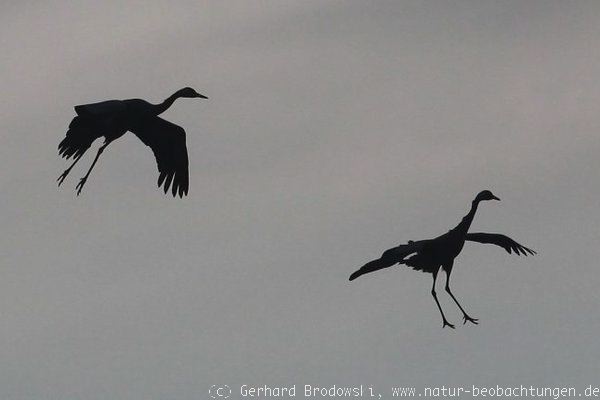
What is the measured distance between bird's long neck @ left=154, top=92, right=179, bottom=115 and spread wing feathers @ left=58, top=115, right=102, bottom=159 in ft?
3.73

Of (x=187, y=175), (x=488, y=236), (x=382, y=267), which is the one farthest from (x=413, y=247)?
(x=187, y=175)

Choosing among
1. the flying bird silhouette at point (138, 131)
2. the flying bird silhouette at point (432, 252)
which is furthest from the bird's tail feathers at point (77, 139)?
the flying bird silhouette at point (432, 252)

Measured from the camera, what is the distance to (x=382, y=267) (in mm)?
24578

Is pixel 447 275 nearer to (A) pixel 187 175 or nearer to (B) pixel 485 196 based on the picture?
(B) pixel 485 196

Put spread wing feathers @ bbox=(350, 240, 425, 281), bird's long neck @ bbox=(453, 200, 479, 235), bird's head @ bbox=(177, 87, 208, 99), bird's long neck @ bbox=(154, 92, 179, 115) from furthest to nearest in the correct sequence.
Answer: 1. bird's head @ bbox=(177, 87, 208, 99)
2. bird's long neck @ bbox=(154, 92, 179, 115)
3. bird's long neck @ bbox=(453, 200, 479, 235)
4. spread wing feathers @ bbox=(350, 240, 425, 281)

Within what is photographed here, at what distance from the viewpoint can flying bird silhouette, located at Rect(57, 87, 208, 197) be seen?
25.3 meters

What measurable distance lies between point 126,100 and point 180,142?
65.0 inches

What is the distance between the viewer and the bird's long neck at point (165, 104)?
26.2 metres

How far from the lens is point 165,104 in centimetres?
2638

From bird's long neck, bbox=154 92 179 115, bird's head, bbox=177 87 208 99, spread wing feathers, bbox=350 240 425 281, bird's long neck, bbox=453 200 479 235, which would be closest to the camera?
spread wing feathers, bbox=350 240 425 281

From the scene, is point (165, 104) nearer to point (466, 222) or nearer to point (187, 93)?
point (187, 93)

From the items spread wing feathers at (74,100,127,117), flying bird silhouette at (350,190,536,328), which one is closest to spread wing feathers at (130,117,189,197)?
spread wing feathers at (74,100,127,117)

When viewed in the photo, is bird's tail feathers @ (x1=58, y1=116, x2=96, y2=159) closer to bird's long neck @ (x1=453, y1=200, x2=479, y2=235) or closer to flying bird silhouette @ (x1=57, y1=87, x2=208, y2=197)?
flying bird silhouette @ (x1=57, y1=87, x2=208, y2=197)

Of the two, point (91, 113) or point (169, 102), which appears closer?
point (91, 113)
